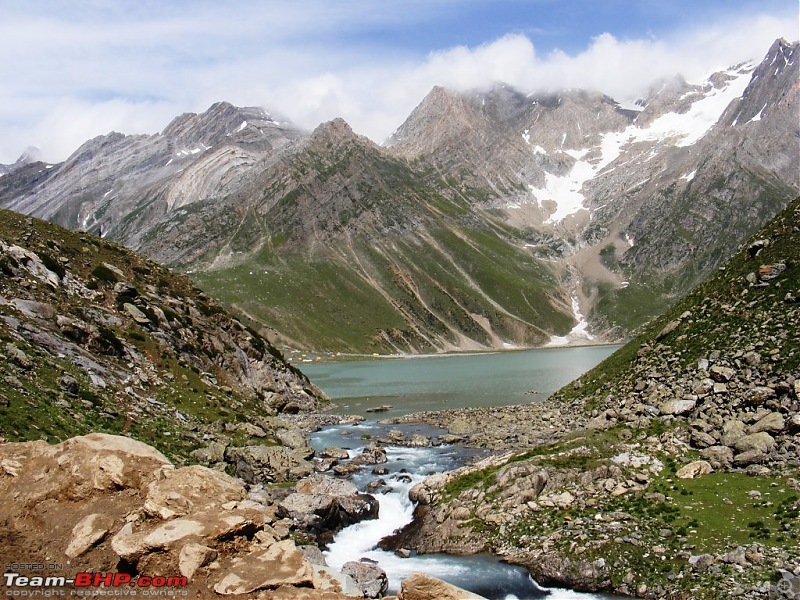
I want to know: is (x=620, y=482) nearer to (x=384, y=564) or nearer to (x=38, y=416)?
(x=384, y=564)

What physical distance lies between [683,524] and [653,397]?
17.7 m

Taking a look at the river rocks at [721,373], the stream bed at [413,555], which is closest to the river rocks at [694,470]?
the river rocks at [721,373]

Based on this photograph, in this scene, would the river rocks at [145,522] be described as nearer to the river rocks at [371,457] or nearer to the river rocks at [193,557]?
the river rocks at [193,557]

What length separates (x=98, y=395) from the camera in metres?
38.1

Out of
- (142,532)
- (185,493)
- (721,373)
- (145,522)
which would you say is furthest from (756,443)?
(142,532)

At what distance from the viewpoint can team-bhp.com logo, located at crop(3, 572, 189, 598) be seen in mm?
12898

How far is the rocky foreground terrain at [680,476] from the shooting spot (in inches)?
1004

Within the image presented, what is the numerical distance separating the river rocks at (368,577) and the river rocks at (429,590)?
12.7m

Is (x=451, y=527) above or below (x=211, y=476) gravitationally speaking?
below

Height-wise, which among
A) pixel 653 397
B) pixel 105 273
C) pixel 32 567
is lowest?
pixel 653 397

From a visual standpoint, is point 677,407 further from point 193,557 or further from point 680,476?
point 193,557

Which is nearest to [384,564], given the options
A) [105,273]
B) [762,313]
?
[762,313]

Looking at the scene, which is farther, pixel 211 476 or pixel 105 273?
pixel 105 273

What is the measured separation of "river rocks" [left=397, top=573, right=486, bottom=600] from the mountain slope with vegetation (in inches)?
863
